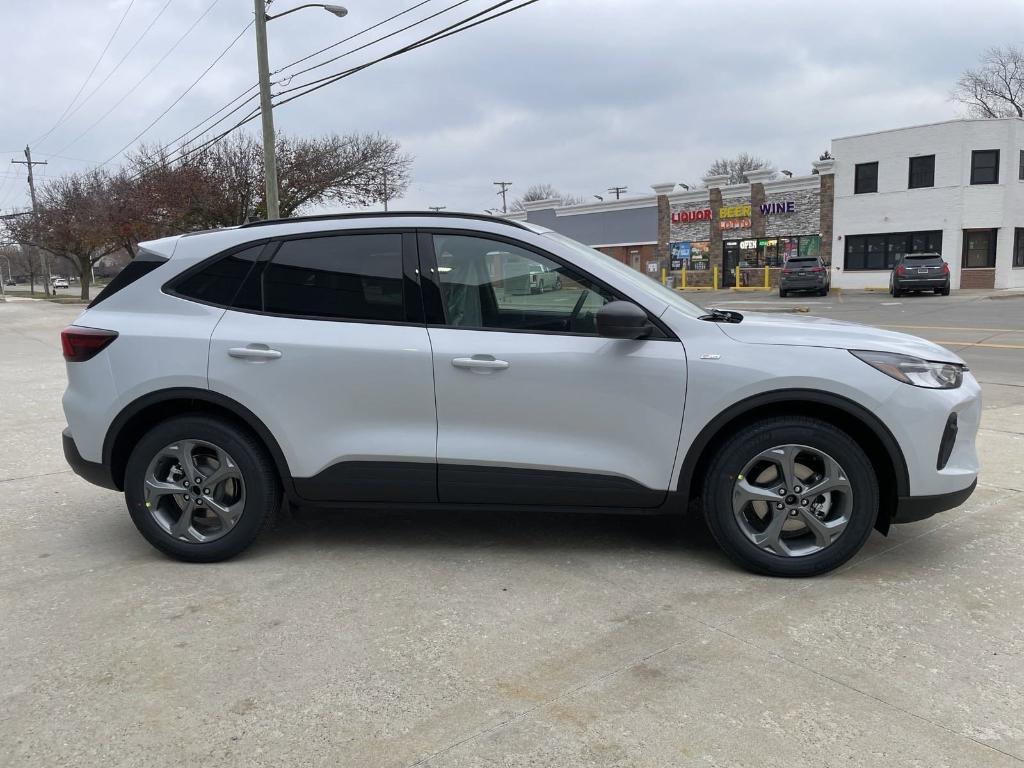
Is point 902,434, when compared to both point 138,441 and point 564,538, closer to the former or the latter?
point 564,538

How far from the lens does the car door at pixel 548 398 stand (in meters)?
3.66

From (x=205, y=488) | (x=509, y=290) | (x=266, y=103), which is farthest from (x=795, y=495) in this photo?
(x=266, y=103)

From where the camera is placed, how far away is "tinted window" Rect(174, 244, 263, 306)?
13.2ft

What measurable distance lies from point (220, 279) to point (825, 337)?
299 centimetres

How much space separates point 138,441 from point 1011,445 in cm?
635

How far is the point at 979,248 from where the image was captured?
3491cm

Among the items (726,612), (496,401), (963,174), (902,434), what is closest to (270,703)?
(496,401)

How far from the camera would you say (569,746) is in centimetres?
248

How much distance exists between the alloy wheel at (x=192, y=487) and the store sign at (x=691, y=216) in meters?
41.4

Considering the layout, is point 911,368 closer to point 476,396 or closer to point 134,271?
point 476,396

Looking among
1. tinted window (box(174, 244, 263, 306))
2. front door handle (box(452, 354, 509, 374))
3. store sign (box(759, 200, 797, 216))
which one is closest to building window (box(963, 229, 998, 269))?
store sign (box(759, 200, 797, 216))

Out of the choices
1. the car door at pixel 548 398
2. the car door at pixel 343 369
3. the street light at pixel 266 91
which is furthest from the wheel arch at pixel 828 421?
the street light at pixel 266 91

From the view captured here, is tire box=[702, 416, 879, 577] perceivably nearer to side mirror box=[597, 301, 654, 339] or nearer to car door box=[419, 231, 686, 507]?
car door box=[419, 231, 686, 507]

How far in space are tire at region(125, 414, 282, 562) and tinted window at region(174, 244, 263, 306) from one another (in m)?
0.63
